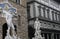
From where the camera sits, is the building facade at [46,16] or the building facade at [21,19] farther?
the building facade at [46,16]

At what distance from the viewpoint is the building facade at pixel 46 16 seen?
2491cm

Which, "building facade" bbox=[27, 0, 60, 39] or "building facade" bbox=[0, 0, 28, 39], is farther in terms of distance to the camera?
"building facade" bbox=[27, 0, 60, 39]

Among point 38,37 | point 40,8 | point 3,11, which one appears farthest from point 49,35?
point 3,11

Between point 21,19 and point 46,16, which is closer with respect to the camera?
point 21,19

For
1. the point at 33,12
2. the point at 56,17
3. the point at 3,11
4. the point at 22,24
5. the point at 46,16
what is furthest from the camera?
the point at 56,17

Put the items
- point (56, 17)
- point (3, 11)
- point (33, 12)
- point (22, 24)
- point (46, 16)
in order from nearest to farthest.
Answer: point (3, 11) → point (22, 24) → point (33, 12) → point (46, 16) → point (56, 17)

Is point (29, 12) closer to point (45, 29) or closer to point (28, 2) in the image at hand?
point (28, 2)

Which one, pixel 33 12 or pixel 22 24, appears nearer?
pixel 22 24

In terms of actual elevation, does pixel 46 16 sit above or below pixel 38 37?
above

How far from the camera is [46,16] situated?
27.3 metres

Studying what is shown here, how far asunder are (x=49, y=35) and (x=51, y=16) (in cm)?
275

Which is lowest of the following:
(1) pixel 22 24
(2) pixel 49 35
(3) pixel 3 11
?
(2) pixel 49 35

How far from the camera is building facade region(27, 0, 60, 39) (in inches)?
981

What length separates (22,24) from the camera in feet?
75.7
